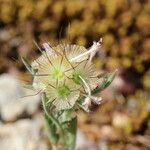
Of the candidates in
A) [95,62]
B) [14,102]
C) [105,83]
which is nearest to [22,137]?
[14,102]

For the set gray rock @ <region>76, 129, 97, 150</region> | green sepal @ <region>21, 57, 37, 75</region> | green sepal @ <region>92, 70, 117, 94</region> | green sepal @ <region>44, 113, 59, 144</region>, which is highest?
green sepal @ <region>21, 57, 37, 75</region>

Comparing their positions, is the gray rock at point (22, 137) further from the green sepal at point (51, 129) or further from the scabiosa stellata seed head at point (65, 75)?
the scabiosa stellata seed head at point (65, 75)

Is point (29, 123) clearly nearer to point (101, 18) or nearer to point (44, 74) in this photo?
point (101, 18)

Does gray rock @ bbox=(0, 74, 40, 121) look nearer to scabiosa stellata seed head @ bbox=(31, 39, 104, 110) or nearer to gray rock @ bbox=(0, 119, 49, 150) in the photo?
gray rock @ bbox=(0, 119, 49, 150)

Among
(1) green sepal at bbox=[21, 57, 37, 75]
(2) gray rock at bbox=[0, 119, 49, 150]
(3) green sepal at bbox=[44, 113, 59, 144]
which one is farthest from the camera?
(2) gray rock at bbox=[0, 119, 49, 150]

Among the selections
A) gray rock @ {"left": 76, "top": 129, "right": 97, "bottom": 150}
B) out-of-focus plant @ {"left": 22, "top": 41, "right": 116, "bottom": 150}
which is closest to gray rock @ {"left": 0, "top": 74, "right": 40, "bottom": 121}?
gray rock @ {"left": 76, "top": 129, "right": 97, "bottom": 150}

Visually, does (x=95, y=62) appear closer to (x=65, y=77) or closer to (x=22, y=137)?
(x=22, y=137)

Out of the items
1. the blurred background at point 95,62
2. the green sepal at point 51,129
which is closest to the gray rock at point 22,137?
the blurred background at point 95,62
